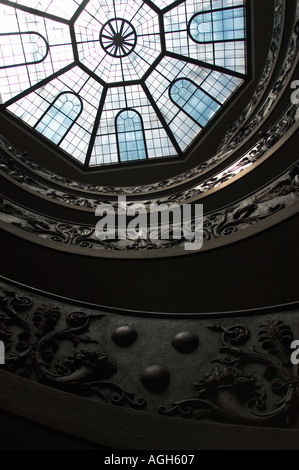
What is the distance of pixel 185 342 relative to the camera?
4016mm

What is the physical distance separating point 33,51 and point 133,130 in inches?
174

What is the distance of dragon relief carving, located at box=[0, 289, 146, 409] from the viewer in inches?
133

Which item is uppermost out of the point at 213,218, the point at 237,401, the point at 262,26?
the point at 262,26

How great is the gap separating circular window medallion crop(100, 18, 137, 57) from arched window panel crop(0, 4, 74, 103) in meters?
1.28

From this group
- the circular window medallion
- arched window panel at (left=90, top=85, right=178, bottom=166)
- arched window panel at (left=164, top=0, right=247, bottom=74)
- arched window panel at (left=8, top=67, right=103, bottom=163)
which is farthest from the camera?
arched window panel at (left=90, top=85, right=178, bottom=166)

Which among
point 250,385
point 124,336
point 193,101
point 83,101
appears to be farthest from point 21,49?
point 250,385

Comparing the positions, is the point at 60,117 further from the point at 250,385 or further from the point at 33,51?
the point at 250,385

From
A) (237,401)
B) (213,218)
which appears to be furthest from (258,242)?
(237,401)

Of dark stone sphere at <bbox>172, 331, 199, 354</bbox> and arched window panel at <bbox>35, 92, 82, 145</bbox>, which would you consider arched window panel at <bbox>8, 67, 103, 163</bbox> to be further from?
dark stone sphere at <bbox>172, 331, 199, 354</bbox>

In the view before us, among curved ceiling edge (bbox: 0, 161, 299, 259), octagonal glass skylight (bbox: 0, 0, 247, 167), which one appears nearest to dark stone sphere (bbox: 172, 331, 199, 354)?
curved ceiling edge (bbox: 0, 161, 299, 259)

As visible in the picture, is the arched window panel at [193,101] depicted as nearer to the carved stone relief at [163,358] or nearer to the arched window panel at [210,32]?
the arched window panel at [210,32]

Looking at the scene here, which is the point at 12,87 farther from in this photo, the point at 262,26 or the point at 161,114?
the point at 262,26
